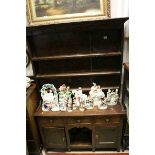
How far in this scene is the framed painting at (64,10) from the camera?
1880 mm

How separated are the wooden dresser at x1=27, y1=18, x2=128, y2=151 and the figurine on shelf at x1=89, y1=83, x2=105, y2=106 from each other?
11cm

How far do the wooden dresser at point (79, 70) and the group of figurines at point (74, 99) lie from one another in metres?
0.08

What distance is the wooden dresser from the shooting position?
197 centimetres

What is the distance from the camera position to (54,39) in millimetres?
2041

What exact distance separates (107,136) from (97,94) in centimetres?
51

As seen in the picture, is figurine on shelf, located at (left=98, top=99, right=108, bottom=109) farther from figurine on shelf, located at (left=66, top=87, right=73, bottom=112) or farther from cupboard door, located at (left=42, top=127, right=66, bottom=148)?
cupboard door, located at (left=42, top=127, right=66, bottom=148)

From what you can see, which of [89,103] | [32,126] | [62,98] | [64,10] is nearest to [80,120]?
[89,103]

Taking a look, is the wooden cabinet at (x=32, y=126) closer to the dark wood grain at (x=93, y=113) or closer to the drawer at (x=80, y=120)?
the dark wood grain at (x=93, y=113)

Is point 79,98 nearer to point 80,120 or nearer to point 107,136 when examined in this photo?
point 80,120

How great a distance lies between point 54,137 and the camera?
2.16m
